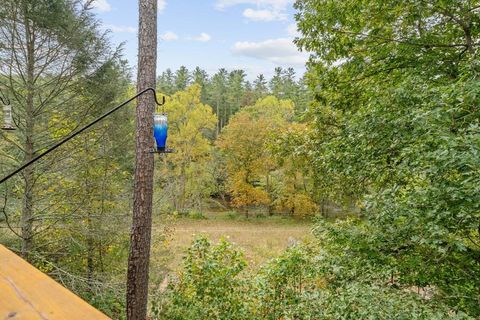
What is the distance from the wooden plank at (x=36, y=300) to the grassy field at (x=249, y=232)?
7975 millimetres

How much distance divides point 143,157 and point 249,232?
12563 millimetres

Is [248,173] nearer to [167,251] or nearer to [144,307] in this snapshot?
[167,251]

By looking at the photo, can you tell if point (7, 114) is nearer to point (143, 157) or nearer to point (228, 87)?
point (143, 157)

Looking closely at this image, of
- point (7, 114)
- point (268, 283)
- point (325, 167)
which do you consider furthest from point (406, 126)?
point (7, 114)

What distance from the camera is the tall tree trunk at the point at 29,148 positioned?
434 centimetres

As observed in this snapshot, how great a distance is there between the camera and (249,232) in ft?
49.0

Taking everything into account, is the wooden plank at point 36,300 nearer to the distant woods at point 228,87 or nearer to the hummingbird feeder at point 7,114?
the hummingbird feeder at point 7,114

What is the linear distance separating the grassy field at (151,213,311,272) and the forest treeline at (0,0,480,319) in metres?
3.83

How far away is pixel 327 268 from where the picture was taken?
3551mm

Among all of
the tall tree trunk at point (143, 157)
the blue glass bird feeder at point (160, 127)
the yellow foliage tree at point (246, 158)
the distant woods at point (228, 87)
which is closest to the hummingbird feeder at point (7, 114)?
the tall tree trunk at point (143, 157)

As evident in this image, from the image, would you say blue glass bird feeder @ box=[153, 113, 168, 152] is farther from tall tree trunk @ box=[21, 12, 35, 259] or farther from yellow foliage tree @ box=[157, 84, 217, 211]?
yellow foliage tree @ box=[157, 84, 217, 211]

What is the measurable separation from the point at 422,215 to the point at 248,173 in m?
15.1

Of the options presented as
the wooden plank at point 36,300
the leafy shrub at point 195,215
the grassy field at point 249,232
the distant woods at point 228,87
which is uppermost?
the distant woods at point 228,87

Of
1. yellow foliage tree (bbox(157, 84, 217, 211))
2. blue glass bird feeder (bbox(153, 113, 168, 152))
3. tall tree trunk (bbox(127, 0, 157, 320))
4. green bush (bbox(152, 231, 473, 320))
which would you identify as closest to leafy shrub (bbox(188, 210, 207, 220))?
yellow foliage tree (bbox(157, 84, 217, 211))
